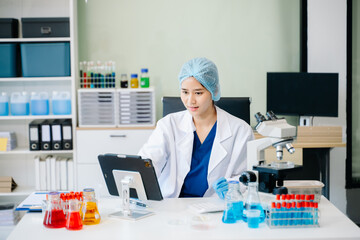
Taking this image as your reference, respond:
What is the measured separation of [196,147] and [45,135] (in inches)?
63.3

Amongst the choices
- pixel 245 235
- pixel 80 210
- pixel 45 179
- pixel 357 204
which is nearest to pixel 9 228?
pixel 45 179

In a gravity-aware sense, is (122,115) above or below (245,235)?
above

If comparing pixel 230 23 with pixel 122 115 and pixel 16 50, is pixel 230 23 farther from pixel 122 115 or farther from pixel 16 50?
pixel 16 50

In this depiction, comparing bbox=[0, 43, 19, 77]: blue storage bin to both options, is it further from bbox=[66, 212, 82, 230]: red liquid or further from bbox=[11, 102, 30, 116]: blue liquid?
bbox=[66, 212, 82, 230]: red liquid

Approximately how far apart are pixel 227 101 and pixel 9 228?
199cm

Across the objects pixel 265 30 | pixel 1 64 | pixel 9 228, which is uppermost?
pixel 265 30

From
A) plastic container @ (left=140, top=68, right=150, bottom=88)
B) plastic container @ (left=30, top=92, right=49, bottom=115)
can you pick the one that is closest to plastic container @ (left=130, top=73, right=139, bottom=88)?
plastic container @ (left=140, top=68, right=150, bottom=88)

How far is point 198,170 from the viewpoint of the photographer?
2.42 m

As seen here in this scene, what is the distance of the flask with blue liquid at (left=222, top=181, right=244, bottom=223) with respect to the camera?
1.73 m

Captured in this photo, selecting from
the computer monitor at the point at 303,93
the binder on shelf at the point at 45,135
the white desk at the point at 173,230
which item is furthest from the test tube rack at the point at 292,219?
the binder on shelf at the point at 45,135

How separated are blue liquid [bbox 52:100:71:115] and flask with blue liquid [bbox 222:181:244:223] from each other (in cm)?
220

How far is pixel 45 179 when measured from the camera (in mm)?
3586

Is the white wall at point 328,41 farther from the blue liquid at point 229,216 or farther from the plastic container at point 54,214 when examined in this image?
the plastic container at point 54,214

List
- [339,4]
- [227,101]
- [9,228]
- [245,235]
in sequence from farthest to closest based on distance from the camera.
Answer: [339,4], [9,228], [227,101], [245,235]
